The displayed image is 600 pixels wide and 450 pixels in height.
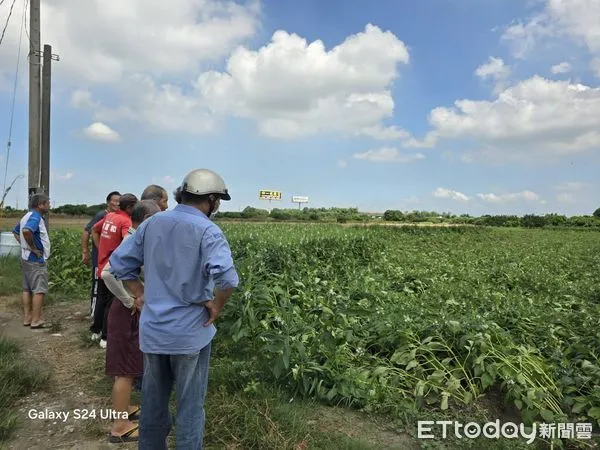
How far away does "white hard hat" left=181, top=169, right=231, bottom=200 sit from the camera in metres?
2.63

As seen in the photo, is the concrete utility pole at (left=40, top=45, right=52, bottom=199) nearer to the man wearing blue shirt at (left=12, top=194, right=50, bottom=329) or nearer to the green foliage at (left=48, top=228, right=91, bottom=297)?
the green foliage at (left=48, top=228, right=91, bottom=297)

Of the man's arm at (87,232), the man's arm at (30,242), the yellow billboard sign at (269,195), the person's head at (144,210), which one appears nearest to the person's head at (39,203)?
the man's arm at (30,242)

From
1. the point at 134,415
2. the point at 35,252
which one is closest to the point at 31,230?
the point at 35,252

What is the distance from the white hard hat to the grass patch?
2.41 meters

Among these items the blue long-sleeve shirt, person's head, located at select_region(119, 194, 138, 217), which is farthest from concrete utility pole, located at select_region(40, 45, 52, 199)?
the blue long-sleeve shirt

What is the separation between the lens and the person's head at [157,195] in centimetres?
408

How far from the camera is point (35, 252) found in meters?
6.08

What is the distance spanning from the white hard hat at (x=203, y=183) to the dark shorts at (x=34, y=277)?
4.62 meters

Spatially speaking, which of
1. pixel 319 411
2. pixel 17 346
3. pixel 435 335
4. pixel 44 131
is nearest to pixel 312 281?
pixel 435 335

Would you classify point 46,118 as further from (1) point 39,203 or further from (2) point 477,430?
(2) point 477,430

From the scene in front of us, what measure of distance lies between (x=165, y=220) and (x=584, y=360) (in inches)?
168

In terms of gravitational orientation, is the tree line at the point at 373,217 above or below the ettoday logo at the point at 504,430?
above

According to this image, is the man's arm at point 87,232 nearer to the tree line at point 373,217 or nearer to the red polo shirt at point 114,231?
the red polo shirt at point 114,231

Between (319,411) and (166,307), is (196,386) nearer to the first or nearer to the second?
(166,307)
